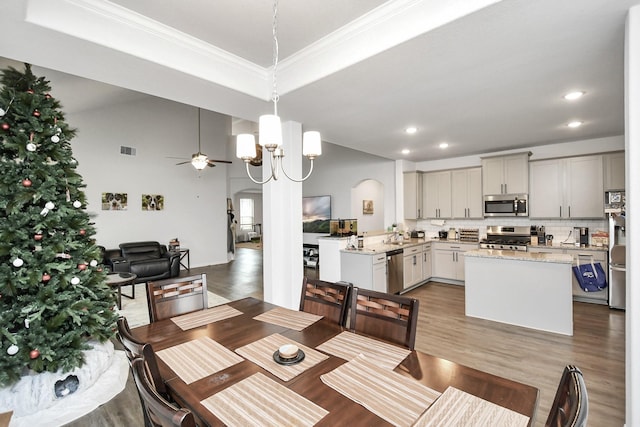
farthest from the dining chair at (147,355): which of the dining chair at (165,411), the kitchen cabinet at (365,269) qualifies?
the kitchen cabinet at (365,269)

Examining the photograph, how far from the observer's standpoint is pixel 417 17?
1.96 m

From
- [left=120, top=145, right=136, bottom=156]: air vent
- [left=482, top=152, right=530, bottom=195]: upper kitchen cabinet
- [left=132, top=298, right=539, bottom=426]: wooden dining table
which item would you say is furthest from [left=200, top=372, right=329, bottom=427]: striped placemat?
[left=120, top=145, right=136, bottom=156]: air vent

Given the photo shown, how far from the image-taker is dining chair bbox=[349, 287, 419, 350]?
1681 millimetres

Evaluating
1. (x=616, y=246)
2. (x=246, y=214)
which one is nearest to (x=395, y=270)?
(x=616, y=246)

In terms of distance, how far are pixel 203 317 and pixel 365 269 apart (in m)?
2.98

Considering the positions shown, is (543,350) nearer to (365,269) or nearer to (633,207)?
(633,207)

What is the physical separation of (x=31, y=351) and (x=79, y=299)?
441 mm

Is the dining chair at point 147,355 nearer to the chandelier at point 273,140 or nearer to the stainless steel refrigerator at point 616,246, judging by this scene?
the chandelier at point 273,140

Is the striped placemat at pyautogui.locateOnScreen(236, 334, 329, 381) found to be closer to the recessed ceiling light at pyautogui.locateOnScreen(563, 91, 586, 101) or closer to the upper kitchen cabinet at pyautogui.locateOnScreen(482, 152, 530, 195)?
the recessed ceiling light at pyautogui.locateOnScreen(563, 91, 586, 101)

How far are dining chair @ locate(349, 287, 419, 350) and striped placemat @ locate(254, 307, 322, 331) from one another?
0.88 ft

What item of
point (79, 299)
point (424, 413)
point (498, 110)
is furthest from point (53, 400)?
point (498, 110)

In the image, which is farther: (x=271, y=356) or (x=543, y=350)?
(x=543, y=350)

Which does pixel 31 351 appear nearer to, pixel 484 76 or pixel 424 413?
pixel 424 413

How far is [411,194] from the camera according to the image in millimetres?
6441
